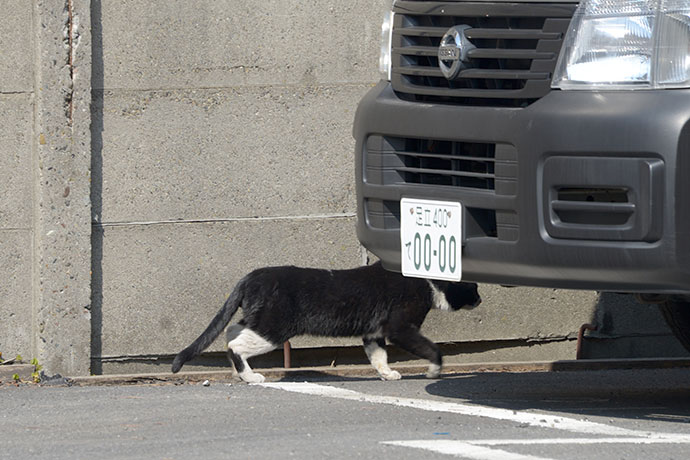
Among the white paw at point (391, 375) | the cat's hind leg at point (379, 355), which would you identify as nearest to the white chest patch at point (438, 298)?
the cat's hind leg at point (379, 355)

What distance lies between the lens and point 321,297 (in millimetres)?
7191

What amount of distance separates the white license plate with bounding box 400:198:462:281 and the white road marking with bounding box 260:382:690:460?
27.4 inches

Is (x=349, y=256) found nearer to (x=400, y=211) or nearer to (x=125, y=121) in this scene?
(x=125, y=121)

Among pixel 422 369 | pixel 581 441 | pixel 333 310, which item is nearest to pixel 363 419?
pixel 581 441

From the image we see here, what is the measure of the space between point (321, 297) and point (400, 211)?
6.14 feet

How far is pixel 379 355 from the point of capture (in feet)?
24.0

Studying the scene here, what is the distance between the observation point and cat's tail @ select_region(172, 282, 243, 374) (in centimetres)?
706

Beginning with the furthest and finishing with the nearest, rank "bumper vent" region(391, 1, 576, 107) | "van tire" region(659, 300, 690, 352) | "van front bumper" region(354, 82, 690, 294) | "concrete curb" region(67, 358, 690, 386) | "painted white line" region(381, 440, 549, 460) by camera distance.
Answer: "concrete curb" region(67, 358, 690, 386) → "van tire" region(659, 300, 690, 352) → "bumper vent" region(391, 1, 576, 107) → "van front bumper" region(354, 82, 690, 294) → "painted white line" region(381, 440, 549, 460)

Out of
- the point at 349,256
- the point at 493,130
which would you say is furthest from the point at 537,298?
the point at 493,130

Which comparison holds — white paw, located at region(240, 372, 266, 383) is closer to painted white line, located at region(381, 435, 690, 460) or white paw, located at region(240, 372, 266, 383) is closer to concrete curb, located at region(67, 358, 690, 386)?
concrete curb, located at region(67, 358, 690, 386)

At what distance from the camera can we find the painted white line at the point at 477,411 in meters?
5.11

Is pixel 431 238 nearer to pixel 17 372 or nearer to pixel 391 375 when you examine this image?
pixel 391 375

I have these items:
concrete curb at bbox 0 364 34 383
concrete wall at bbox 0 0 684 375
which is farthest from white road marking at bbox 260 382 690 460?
concrete curb at bbox 0 364 34 383

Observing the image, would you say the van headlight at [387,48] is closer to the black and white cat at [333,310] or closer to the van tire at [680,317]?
the black and white cat at [333,310]
